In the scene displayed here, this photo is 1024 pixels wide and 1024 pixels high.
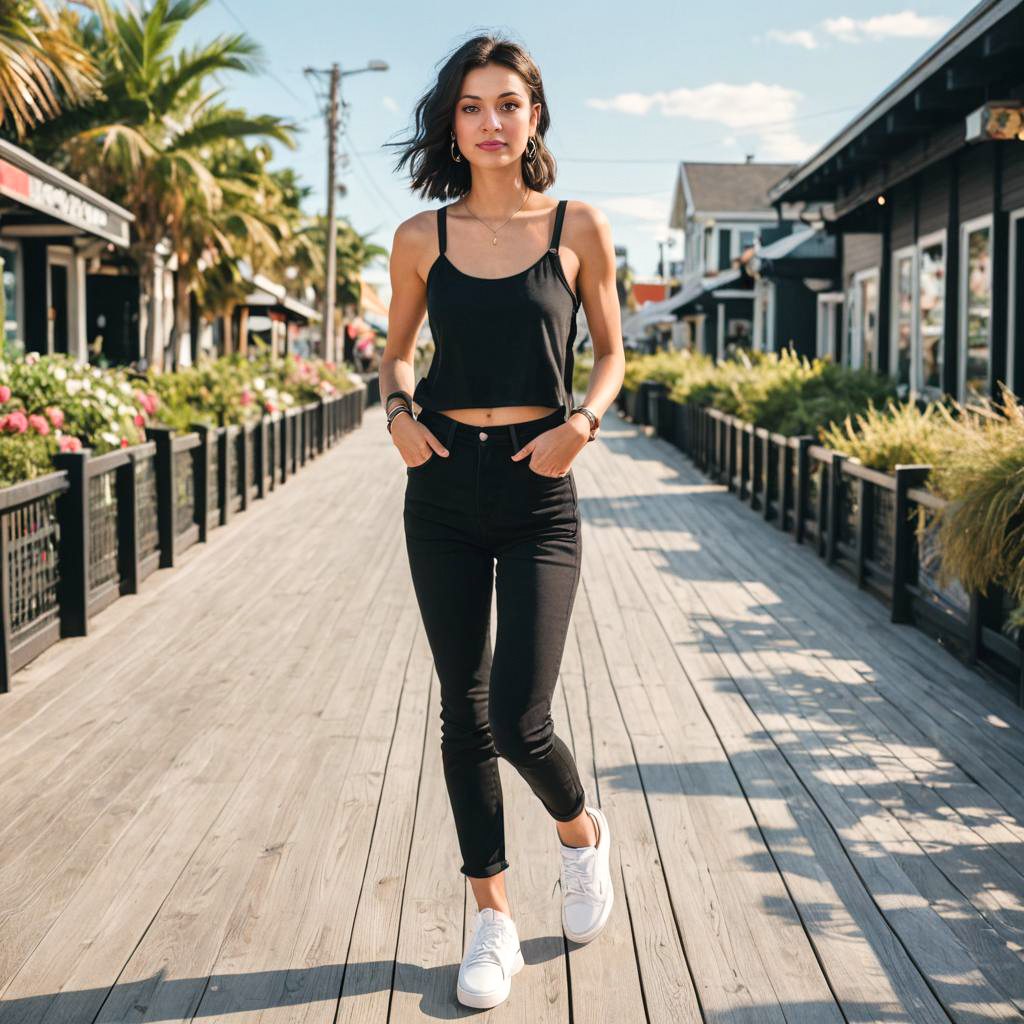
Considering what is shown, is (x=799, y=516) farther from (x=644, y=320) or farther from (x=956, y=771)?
(x=644, y=320)

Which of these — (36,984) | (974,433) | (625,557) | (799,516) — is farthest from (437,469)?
(799,516)

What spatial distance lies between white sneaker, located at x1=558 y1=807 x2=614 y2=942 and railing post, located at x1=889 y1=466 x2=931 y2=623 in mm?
4571

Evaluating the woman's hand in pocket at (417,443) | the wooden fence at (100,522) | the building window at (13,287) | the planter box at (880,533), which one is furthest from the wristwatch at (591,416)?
the building window at (13,287)

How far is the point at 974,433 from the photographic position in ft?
20.3

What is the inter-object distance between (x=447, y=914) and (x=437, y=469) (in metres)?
1.25

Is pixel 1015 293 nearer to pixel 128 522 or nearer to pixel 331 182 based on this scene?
pixel 128 522

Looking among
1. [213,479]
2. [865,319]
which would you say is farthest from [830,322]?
[213,479]

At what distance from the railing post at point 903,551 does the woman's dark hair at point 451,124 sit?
469 cm

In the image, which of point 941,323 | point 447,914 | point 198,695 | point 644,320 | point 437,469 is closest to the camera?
point 437,469

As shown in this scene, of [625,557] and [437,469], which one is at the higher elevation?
[437,469]

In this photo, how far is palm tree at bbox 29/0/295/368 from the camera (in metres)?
21.3

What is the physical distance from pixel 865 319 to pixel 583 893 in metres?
15.5

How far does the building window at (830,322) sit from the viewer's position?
2014cm

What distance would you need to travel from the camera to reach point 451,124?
3.09m
